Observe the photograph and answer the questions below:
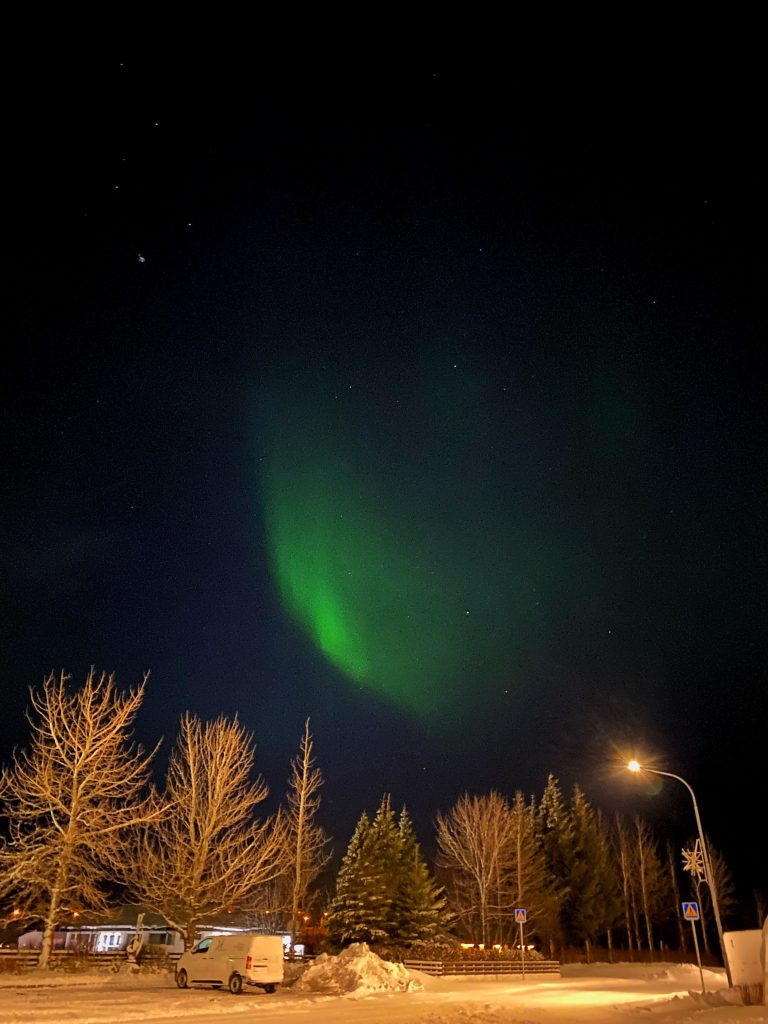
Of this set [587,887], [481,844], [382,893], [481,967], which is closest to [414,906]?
[382,893]

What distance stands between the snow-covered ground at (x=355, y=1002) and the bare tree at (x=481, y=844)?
20.5 metres

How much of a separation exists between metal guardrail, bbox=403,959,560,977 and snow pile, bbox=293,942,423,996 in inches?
359

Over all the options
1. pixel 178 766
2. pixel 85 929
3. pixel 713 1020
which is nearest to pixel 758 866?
pixel 85 929

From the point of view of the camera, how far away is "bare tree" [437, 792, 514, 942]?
5475 cm

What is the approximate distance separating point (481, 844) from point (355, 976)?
32913 mm

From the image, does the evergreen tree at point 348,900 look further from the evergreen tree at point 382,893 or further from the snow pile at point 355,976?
the snow pile at point 355,976

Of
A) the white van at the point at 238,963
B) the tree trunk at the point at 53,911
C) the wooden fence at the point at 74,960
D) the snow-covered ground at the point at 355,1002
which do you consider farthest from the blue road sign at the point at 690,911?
the tree trunk at the point at 53,911

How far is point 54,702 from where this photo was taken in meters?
32.1

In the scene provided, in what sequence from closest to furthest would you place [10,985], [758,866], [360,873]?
[10,985] < [360,873] < [758,866]

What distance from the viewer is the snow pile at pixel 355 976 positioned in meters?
27.2

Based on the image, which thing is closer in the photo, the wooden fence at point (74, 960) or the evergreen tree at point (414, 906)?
the wooden fence at point (74, 960)

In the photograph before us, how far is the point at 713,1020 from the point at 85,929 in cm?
6841

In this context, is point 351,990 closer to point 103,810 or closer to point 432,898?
point 103,810

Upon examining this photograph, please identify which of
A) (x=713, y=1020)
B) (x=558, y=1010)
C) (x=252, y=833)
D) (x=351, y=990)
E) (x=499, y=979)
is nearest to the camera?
(x=713, y=1020)
